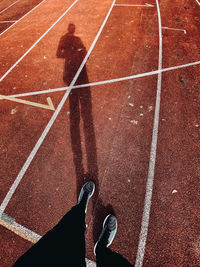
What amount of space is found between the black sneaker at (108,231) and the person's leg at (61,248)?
0.56 metres

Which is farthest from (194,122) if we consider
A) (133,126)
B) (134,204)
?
(134,204)

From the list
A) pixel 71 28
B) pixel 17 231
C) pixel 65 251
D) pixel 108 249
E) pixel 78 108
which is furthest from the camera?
pixel 71 28

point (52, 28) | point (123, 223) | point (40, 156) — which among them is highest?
point (52, 28)

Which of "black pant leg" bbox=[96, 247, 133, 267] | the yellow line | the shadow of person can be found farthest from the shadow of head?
"black pant leg" bbox=[96, 247, 133, 267]

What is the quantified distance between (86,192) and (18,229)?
1.48 m

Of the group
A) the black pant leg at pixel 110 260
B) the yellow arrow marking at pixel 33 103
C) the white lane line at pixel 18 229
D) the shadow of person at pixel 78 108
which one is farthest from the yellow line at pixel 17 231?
the yellow arrow marking at pixel 33 103

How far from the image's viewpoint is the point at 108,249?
256 cm

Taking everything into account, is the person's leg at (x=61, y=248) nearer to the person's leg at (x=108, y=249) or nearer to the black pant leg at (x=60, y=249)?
the black pant leg at (x=60, y=249)

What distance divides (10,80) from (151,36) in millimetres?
5869

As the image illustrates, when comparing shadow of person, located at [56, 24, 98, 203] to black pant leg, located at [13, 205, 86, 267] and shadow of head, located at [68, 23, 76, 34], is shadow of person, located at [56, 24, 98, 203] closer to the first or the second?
shadow of head, located at [68, 23, 76, 34]

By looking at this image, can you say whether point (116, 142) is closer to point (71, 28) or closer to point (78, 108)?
point (78, 108)

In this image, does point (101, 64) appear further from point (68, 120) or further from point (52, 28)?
point (52, 28)

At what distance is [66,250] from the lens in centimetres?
222

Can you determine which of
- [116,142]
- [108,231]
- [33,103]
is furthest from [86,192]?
[33,103]
